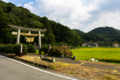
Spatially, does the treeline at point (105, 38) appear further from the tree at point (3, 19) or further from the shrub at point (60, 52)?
the shrub at point (60, 52)

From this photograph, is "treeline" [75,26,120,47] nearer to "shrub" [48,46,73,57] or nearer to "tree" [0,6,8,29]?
"tree" [0,6,8,29]

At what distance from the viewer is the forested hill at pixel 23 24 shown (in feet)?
123

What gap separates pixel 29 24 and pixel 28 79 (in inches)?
1923

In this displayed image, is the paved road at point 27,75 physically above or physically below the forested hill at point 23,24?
below

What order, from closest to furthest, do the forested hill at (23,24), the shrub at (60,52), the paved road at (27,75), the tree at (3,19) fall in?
the paved road at (27,75), the shrub at (60,52), the tree at (3,19), the forested hill at (23,24)

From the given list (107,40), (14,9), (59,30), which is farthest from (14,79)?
(107,40)

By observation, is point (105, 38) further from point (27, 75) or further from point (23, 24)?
point (27, 75)

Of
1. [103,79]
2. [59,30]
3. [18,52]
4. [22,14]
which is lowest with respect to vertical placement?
[103,79]

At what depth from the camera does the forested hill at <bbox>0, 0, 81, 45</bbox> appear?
123 ft

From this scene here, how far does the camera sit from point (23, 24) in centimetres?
4834

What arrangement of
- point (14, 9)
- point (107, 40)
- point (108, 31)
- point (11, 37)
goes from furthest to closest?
point (108, 31) → point (107, 40) → point (14, 9) → point (11, 37)

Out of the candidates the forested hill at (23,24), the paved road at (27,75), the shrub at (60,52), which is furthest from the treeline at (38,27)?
the paved road at (27,75)

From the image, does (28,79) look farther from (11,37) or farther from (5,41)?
(5,41)

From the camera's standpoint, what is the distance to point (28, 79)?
15.2 ft
